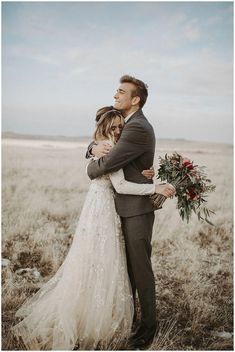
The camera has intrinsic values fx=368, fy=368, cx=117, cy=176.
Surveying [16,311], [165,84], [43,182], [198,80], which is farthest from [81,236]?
[43,182]

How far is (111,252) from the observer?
3.39 meters

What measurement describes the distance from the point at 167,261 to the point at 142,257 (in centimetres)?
242

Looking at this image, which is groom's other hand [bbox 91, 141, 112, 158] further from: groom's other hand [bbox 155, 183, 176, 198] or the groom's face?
groom's other hand [bbox 155, 183, 176, 198]

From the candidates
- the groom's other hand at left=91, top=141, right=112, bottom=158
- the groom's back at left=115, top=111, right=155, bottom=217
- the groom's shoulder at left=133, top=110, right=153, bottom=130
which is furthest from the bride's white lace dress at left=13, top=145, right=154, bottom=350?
the groom's shoulder at left=133, top=110, right=153, bottom=130

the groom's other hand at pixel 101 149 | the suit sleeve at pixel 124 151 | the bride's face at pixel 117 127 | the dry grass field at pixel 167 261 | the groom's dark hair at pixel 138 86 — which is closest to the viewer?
the suit sleeve at pixel 124 151

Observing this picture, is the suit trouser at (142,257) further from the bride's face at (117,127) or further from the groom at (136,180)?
the bride's face at (117,127)

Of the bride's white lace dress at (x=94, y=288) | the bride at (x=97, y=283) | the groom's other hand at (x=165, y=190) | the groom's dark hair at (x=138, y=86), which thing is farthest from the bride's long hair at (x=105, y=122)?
the groom's other hand at (x=165, y=190)

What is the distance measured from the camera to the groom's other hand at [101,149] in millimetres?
3291

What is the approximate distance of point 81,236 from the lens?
3.46 m

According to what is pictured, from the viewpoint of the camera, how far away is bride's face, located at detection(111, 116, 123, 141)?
3.40 m

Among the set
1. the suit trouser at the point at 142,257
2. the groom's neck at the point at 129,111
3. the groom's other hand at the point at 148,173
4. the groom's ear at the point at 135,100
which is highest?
the groom's ear at the point at 135,100

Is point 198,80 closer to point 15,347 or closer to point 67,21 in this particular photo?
point 67,21

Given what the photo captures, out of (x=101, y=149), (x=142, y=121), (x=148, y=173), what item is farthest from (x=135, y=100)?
(x=148, y=173)

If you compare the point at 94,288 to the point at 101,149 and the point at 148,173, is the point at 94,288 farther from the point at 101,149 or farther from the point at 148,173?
the point at 101,149
